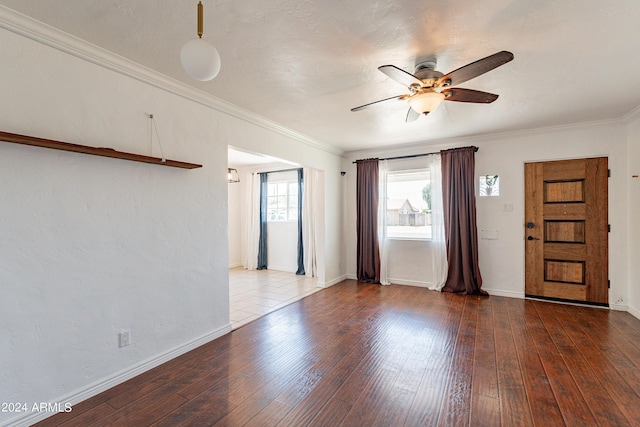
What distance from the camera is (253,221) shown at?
7.07m

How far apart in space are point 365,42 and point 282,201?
504cm

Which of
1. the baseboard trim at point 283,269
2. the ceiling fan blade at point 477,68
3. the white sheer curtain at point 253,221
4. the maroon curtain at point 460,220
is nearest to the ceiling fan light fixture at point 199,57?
the ceiling fan blade at point 477,68

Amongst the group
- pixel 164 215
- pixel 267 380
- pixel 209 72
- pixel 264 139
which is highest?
pixel 264 139

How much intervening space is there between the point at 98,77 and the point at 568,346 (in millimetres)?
4741

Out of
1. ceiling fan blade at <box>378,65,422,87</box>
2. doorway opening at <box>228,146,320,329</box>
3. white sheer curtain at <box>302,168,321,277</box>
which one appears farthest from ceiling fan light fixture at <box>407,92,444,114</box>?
white sheer curtain at <box>302,168,321,277</box>

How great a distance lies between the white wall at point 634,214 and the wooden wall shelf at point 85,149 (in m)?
5.16

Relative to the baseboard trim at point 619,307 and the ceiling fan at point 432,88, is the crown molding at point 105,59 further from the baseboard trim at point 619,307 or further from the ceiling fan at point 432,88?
the baseboard trim at point 619,307

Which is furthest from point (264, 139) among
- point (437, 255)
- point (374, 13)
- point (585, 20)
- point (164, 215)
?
point (437, 255)

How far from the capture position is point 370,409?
192cm

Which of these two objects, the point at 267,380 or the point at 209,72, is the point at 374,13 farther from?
the point at 267,380

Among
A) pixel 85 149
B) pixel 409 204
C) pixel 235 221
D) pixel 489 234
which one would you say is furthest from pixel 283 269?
pixel 85 149

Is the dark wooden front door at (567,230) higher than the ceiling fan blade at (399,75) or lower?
lower

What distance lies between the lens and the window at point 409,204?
5086 millimetres

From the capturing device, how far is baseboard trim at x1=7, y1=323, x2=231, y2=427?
1.79m
